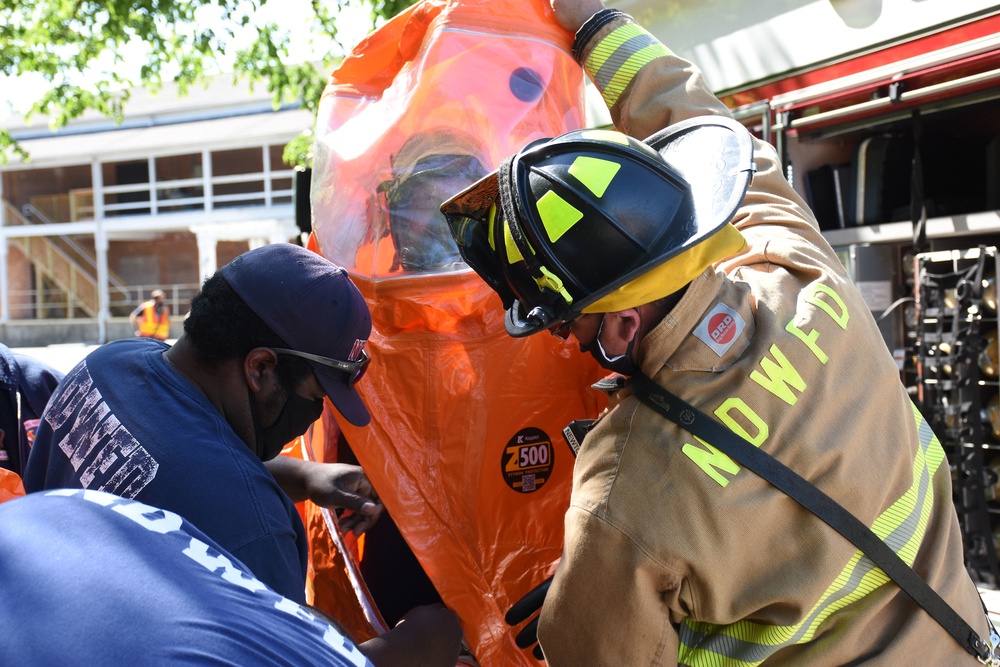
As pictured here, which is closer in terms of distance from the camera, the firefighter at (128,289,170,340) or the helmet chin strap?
the helmet chin strap

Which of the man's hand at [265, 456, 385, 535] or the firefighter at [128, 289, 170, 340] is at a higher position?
the man's hand at [265, 456, 385, 535]

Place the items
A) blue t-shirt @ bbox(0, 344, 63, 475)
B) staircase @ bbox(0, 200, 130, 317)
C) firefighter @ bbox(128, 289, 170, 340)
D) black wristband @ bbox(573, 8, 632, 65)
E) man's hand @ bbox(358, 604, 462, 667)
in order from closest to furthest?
man's hand @ bbox(358, 604, 462, 667), black wristband @ bbox(573, 8, 632, 65), blue t-shirt @ bbox(0, 344, 63, 475), firefighter @ bbox(128, 289, 170, 340), staircase @ bbox(0, 200, 130, 317)

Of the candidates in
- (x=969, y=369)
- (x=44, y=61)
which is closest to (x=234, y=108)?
(x=44, y=61)

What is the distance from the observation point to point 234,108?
24.8 meters

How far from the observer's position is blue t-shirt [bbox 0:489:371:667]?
0.71m

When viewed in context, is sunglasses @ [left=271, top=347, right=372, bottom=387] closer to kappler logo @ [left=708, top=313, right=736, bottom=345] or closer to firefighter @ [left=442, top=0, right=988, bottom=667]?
firefighter @ [left=442, top=0, right=988, bottom=667]

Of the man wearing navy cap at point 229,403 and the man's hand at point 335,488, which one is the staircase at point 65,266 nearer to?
the man's hand at point 335,488

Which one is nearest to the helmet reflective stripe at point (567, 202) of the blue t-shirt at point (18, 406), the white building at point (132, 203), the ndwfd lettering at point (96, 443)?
the ndwfd lettering at point (96, 443)

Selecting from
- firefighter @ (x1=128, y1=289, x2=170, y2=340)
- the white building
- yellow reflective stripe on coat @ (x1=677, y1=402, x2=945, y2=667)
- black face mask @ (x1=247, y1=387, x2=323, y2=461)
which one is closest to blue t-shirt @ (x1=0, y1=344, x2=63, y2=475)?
black face mask @ (x1=247, y1=387, x2=323, y2=461)

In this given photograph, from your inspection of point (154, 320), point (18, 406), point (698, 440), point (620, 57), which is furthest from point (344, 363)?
point (154, 320)

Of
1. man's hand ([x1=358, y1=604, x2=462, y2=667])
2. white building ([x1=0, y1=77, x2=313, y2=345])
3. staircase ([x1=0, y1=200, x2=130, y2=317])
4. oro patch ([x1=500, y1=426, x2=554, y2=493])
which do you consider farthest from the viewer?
staircase ([x1=0, y1=200, x2=130, y2=317])

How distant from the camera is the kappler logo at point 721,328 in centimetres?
140

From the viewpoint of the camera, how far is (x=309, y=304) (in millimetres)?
1624

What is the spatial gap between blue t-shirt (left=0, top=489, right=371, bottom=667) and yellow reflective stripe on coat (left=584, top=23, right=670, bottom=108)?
1486 mm
